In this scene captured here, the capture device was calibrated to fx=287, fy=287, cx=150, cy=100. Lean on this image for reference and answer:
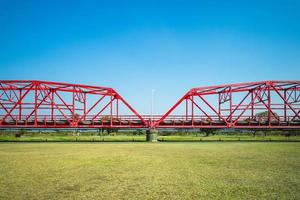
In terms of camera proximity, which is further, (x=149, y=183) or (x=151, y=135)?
(x=151, y=135)

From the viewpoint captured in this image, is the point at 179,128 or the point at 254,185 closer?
the point at 254,185

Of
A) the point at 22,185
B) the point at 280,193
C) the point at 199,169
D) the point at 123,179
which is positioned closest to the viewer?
the point at 280,193

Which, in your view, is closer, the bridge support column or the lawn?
the lawn

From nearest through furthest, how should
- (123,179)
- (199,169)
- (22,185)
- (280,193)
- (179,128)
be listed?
(280,193), (22,185), (123,179), (199,169), (179,128)

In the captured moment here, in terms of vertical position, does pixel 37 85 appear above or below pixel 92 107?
above

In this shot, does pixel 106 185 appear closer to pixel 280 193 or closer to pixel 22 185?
→ pixel 22 185

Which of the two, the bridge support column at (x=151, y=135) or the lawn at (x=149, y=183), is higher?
the lawn at (x=149, y=183)

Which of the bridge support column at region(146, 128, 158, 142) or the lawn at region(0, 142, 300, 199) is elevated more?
the lawn at region(0, 142, 300, 199)

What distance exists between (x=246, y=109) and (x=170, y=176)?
39.7 m

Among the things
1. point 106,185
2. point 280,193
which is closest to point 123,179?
point 106,185

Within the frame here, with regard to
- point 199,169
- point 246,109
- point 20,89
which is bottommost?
point 199,169

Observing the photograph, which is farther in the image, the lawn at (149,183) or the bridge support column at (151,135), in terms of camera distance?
the bridge support column at (151,135)

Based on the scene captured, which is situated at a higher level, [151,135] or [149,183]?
[149,183]

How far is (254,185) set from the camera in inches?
A: 410
